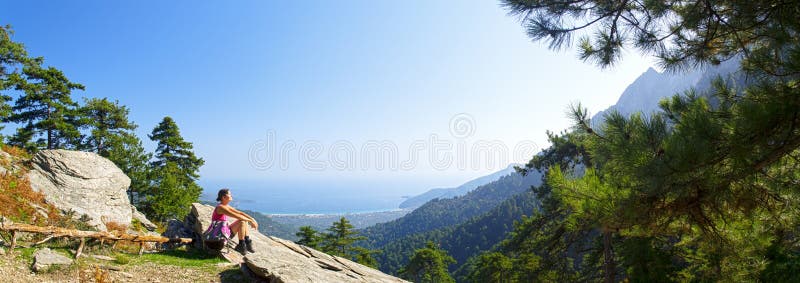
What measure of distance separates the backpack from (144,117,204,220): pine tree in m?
18.1

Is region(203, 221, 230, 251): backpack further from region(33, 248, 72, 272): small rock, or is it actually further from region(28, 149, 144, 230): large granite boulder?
region(28, 149, 144, 230): large granite boulder

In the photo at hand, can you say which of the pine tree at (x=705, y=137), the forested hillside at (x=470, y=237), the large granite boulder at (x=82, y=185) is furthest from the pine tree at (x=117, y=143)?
the forested hillside at (x=470, y=237)

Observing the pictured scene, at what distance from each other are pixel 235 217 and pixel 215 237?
3.24ft

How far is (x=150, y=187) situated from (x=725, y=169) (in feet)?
105

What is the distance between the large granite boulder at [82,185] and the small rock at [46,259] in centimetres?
480

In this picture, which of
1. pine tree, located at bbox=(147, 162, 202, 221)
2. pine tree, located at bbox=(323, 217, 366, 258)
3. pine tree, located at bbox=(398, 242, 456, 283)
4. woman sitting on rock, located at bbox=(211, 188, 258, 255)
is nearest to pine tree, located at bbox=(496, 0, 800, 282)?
woman sitting on rock, located at bbox=(211, 188, 258, 255)

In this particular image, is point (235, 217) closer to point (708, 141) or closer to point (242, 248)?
point (242, 248)

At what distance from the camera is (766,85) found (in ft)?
11.1

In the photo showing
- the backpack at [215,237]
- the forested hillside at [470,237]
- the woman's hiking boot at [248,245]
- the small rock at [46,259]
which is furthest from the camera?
the forested hillside at [470,237]

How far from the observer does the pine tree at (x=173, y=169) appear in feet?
78.3

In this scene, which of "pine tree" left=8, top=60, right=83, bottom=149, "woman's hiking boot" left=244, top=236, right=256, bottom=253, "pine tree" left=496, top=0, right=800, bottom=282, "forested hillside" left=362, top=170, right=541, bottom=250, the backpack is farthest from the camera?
"forested hillside" left=362, top=170, right=541, bottom=250

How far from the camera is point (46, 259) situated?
6305mm

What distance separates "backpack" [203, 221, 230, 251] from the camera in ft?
27.2

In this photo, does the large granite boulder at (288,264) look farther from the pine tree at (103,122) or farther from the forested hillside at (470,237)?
the forested hillside at (470,237)
